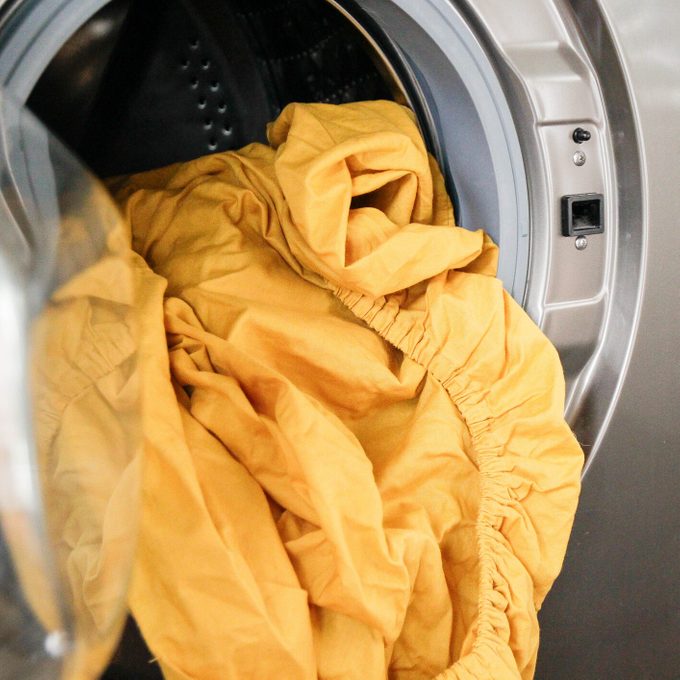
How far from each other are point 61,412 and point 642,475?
66 cm

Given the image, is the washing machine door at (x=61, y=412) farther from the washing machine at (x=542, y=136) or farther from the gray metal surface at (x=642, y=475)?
the gray metal surface at (x=642, y=475)

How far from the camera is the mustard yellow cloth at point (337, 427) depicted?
0.58 metres

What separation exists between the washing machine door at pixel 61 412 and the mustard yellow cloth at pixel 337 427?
16cm

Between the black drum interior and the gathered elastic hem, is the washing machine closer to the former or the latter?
the black drum interior

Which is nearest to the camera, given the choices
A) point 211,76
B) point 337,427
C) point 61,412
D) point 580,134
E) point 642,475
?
point 61,412

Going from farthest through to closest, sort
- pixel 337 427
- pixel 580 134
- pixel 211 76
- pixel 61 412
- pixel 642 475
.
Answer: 1. pixel 211 76
2. pixel 642 475
3. pixel 580 134
4. pixel 337 427
5. pixel 61 412

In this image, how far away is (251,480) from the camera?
646 mm

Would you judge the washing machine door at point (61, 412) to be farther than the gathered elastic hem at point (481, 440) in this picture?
No

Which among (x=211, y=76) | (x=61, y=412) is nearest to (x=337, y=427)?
(x=61, y=412)

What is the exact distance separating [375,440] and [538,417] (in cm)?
14

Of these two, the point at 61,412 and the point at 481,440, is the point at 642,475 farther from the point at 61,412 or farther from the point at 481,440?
the point at 61,412

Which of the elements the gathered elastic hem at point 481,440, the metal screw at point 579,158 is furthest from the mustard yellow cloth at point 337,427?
→ the metal screw at point 579,158

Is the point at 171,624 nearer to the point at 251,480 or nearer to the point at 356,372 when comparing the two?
the point at 251,480

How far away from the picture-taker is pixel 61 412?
0.38 meters
